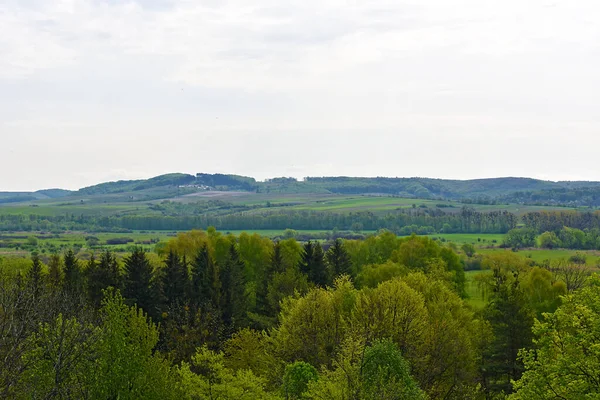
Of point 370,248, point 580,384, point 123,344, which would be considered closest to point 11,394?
point 123,344

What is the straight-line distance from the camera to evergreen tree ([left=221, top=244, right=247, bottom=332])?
74250mm

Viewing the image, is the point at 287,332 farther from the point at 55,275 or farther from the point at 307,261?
the point at 55,275

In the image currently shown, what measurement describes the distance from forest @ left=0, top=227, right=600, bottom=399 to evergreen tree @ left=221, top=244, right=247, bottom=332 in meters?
0.19

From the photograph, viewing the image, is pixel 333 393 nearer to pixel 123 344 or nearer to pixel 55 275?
pixel 123 344

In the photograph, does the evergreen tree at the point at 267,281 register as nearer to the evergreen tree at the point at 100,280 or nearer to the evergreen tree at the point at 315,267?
the evergreen tree at the point at 315,267

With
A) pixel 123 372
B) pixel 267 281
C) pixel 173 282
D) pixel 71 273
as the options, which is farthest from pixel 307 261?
pixel 123 372

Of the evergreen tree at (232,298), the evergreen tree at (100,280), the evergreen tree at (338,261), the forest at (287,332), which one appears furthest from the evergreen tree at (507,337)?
the evergreen tree at (100,280)

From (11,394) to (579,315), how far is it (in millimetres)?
32894

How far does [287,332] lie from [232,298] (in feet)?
67.4

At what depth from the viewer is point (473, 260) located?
149625mm

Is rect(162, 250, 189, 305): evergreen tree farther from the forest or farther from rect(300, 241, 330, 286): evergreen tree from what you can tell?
rect(300, 241, 330, 286): evergreen tree

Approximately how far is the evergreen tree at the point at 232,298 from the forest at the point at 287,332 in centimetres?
19

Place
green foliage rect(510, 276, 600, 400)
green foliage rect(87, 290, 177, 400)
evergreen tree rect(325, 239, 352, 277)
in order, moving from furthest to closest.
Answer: evergreen tree rect(325, 239, 352, 277) < green foliage rect(87, 290, 177, 400) < green foliage rect(510, 276, 600, 400)

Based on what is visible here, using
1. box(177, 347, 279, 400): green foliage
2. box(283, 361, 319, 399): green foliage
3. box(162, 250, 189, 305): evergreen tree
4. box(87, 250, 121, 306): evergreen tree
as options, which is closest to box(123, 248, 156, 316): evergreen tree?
box(87, 250, 121, 306): evergreen tree
